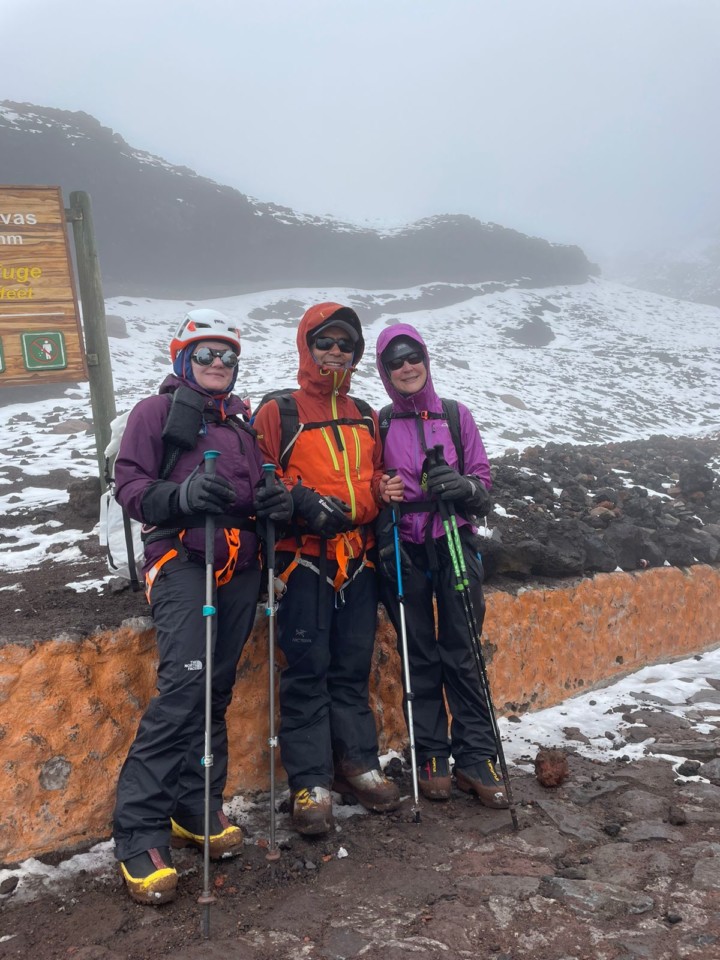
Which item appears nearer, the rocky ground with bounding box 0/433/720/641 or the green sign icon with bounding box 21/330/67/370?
the rocky ground with bounding box 0/433/720/641

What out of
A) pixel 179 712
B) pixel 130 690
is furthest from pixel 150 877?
pixel 130 690

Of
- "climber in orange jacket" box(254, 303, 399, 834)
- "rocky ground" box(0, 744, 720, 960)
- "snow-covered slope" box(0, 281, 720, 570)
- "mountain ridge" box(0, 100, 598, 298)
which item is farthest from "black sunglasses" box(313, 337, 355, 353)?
"mountain ridge" box(0, 100, 598, 298)

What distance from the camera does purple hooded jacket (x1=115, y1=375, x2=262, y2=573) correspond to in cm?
337

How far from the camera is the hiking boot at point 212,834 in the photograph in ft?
11.3

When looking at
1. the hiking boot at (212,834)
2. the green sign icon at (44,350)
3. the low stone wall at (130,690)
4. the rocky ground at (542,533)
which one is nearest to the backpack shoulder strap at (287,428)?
the low stone wall at (130,690)

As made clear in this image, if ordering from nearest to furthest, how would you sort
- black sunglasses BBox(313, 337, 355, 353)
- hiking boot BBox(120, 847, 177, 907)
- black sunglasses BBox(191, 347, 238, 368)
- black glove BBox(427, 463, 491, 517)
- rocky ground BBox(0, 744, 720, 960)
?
rocky ground BBox(0, 744, 720, 960) → hiking boot BBox(120, 847, 177, 907) → black sunglasses BBox(191, 347, 238, 368) → black glove BBox(427, 463, 491, 517) → black sunglasses BBox(313, 337, 355, 353)

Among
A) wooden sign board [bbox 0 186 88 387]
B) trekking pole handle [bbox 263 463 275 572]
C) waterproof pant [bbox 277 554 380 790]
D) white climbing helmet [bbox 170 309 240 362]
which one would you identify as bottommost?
waterproof pant [bbox 277 554 380 790]

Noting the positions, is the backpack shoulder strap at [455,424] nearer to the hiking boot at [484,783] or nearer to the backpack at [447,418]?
the backpack at [447,418]

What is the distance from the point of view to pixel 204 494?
129 inches

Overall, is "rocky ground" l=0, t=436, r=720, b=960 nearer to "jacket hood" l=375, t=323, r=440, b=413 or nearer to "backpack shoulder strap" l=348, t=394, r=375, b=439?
"backpack shoulder strap" l=348, t=394, r=375, b=439

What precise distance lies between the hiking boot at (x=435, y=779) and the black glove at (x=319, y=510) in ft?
5.62

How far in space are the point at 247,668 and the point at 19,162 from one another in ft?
127

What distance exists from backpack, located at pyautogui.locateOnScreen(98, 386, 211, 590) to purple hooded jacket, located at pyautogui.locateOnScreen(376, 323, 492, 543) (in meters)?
1.39

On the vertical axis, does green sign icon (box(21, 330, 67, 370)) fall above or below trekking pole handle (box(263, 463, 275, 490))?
above
